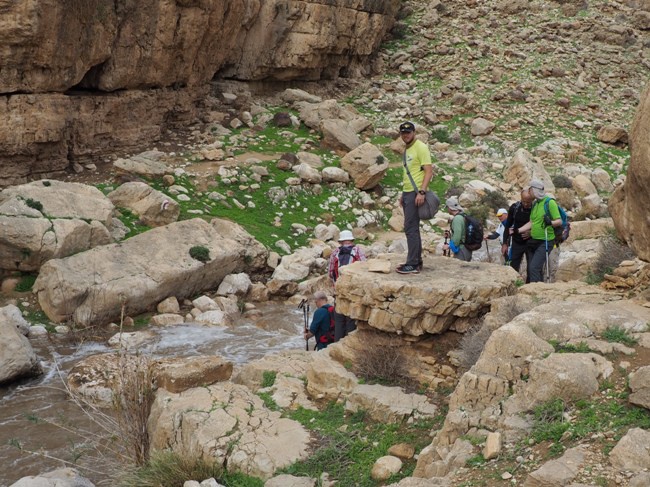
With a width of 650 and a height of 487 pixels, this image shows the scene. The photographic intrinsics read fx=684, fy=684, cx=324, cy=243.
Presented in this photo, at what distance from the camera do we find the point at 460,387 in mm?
5809

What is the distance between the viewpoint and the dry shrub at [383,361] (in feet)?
24.4

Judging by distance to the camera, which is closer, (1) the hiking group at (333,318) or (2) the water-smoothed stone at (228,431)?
(2) the water-smoothed stone at (228,431)

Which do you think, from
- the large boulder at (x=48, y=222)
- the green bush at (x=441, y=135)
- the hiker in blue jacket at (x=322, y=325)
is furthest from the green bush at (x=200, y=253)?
the green bush at (x=441, y=135)

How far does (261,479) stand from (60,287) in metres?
7.15

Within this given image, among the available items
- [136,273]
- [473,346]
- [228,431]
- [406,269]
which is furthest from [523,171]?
[228,431]

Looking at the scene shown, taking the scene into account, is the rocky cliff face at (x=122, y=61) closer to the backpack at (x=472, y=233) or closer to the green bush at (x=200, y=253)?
the green bush at (x=200, y=253)

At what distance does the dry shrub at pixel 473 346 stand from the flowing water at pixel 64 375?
152 inches

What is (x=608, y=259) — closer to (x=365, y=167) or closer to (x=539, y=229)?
(x=539, y=229)

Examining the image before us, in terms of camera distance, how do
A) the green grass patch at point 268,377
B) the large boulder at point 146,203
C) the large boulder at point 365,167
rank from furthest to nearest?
the large boulder at point 365,167
the large boulder at point 146,203
the green grass patch at point 268,377

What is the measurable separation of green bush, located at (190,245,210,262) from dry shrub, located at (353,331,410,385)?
21.0ft

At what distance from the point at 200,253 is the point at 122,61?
23.2 ft

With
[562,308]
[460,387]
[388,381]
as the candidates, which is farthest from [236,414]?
[562,308]

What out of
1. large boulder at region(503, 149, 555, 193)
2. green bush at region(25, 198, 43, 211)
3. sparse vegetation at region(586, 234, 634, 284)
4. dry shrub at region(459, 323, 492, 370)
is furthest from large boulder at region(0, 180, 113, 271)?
large boulder at region(503, 149, 555, 193)

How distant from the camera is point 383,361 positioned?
24.7 feet
